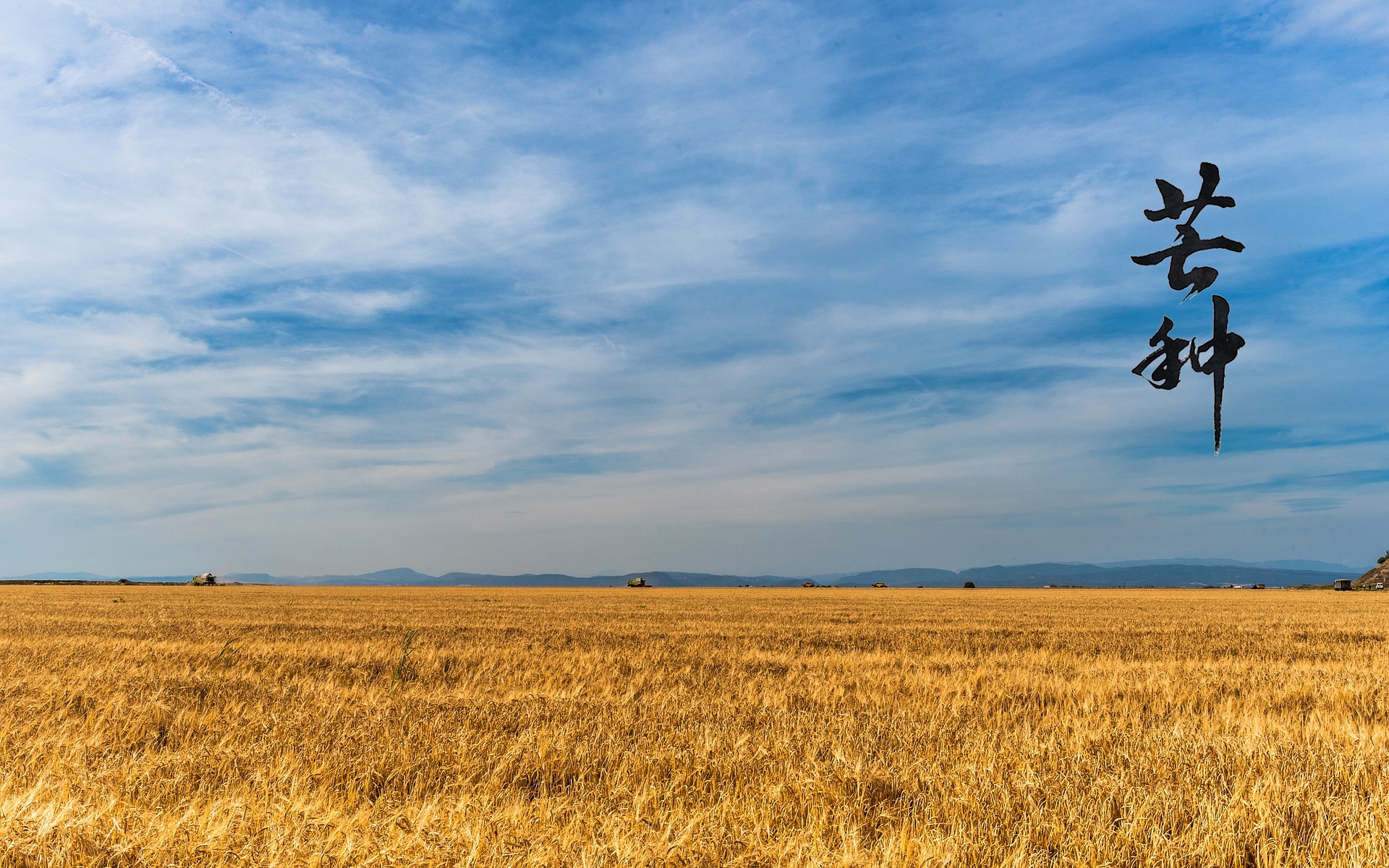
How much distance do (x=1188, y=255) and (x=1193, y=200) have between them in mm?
1206

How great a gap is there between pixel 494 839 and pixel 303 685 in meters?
7.14

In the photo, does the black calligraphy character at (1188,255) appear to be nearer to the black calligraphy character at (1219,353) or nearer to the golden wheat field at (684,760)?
the black calligraphy character at (1219,353)

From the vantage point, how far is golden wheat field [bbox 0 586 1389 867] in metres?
3.93

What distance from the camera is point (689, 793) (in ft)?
16.4

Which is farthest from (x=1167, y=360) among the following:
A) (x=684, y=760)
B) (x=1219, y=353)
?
(x=684, y=760)

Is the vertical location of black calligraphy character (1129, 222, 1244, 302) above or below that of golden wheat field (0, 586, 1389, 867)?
above

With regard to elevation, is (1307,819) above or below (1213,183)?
below

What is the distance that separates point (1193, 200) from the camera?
15.6 meters

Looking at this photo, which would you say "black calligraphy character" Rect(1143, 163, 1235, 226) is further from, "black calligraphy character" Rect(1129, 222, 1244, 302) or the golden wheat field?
the golden wheat field

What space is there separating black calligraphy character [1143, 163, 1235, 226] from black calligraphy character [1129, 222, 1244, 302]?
0.32m

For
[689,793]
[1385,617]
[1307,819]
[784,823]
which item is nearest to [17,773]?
[689,793]

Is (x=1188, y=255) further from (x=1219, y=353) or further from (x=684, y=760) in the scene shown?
(x=684, y=760)

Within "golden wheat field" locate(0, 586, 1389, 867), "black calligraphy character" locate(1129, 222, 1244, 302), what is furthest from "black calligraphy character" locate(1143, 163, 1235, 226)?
"golden wheat field" locate(0, 586, 1389, 867)

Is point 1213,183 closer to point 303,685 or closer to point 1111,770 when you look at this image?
point 1111,770
